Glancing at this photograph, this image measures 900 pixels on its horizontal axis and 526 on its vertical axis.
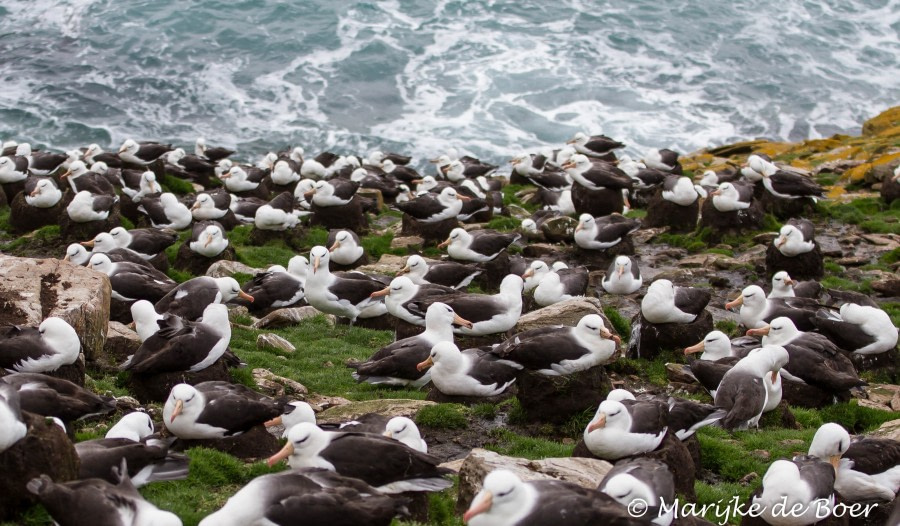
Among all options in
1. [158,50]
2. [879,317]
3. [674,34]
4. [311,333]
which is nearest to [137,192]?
[311,333]

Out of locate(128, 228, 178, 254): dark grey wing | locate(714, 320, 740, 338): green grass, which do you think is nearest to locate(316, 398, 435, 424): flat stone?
locate(714, 320, 740, 338): green grass

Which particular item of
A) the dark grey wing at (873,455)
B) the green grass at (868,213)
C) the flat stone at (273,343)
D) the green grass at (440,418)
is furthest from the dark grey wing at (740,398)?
the green grass at (868,213)

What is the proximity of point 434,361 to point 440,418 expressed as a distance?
87 cm

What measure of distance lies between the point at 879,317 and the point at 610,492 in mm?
8573

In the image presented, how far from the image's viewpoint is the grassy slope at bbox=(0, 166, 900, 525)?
28.8 feet

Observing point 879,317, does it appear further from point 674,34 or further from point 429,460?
point 674,34

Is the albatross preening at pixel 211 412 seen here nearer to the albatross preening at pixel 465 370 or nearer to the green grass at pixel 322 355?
the albatross preening at pixel 465 370

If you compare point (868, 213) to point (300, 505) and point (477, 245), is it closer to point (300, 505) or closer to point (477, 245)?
point (477, 245)

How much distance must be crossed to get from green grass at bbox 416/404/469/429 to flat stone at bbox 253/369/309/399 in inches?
76.8

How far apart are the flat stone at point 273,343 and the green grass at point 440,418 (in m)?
3.77

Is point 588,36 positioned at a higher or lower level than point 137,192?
lower

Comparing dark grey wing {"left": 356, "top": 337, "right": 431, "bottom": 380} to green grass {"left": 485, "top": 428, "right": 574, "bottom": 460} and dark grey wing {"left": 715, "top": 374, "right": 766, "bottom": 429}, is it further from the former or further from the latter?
dark grey wing {"left": 715, "top": 374, "right": 766, "bottom": 429}

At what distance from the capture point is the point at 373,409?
11445mm

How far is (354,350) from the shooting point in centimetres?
1505
